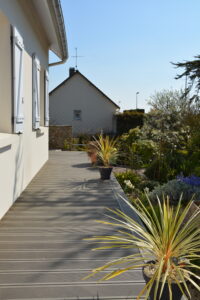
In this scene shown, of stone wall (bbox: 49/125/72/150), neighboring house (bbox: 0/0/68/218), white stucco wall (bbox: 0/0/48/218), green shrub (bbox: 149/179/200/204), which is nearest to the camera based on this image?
white stucco wall (bbox: 0/0/48/218)

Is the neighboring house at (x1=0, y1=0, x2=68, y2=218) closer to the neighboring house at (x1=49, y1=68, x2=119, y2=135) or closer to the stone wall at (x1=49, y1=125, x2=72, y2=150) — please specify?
the stone wall at (x1=49, y1=125, x2=72, y2=150)

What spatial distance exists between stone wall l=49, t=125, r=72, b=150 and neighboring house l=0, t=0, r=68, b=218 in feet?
20.9

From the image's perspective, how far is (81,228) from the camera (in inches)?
130

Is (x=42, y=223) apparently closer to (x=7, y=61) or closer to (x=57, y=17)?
(x=7, y=61)

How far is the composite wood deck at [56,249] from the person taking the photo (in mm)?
2098

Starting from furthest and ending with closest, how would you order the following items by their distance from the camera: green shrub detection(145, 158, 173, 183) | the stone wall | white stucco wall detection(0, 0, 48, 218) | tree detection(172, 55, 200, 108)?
the stone wall
tree detection(172, 55, 200, 108)
green shrub detection(145, 158, 173, 183)
white stucco wall detection(0, 0, 48, 218)

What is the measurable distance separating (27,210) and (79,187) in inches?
59.5

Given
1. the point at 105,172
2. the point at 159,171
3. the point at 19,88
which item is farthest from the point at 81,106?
the point at 19,88

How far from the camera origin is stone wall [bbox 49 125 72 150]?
41.8 ft

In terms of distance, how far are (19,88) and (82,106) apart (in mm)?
20841

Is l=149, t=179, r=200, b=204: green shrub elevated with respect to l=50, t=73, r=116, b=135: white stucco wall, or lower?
lower

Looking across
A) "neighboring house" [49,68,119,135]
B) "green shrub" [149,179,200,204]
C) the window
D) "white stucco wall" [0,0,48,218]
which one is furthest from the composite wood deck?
the window

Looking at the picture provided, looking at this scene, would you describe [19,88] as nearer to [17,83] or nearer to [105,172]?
[17,83]

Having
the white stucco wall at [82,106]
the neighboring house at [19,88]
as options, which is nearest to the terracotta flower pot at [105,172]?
the neighboring house at [19,88]
